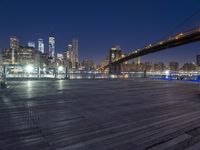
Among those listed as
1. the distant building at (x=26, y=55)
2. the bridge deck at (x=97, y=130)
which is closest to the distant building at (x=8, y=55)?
the distant building at (x=26, y=55)

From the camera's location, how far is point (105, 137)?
3.49 m

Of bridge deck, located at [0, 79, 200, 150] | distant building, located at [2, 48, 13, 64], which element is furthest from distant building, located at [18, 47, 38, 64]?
bridge deck, located at [0, 79, 200, 150]

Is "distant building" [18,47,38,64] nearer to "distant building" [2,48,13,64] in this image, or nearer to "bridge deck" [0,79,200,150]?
"distant building" [2,48,13,64]

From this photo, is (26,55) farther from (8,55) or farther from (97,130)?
(97,130)

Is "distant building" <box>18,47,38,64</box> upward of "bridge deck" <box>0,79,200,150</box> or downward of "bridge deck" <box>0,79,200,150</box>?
upward

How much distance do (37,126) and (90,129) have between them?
110 centimetres

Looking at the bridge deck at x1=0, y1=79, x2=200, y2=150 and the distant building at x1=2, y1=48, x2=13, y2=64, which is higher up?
the distant building at x1=2, y1=48, x2=13, y2=64

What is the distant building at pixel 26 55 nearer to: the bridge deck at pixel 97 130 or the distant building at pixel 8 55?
the distant building at pixel 8 55

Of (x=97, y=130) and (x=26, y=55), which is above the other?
(x=26, y=55)

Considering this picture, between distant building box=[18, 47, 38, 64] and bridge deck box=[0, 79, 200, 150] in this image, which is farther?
distant building box=[18, 47, 38, 64]

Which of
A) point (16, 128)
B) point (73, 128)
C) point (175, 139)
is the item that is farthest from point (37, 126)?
point (175, 139)

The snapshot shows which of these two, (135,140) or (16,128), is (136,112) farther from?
(16,128)

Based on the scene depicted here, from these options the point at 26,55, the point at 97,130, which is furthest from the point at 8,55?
the point at 97,130

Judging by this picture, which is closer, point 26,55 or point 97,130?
point 97,130
